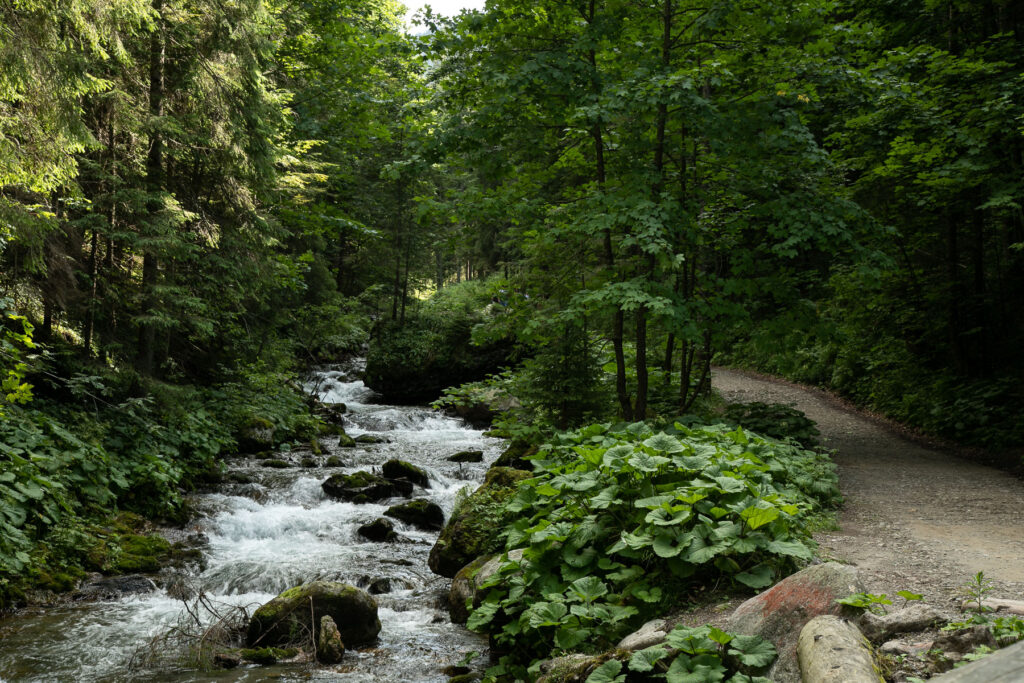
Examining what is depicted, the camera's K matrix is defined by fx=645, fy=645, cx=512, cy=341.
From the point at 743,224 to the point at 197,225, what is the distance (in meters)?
9.23

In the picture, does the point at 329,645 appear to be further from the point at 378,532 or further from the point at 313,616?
the point at 378,532

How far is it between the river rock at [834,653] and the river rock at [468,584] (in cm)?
316

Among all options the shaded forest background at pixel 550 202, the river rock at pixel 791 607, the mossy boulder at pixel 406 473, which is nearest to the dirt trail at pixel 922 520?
the river rock at pixel 791 607

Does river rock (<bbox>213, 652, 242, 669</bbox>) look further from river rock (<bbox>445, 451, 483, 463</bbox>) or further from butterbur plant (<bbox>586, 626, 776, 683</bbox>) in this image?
river rock (<bbox>445, 451, 483, 463</bbox>)

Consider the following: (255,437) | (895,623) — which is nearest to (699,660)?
(895,623)

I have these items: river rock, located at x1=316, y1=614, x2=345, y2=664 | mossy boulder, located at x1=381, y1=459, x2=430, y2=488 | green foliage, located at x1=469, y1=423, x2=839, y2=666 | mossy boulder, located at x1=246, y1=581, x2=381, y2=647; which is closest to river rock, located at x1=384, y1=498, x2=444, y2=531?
mossy boulder, located at x1=381, y1=459, x2=430, y2=488

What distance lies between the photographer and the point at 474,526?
307 inches

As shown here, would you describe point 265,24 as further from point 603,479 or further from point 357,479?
point 603,479

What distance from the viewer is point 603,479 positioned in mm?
5520

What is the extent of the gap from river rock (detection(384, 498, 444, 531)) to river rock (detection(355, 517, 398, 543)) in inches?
20.6

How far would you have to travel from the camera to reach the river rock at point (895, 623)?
11.2 ft

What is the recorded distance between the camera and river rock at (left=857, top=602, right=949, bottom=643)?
3418 mm

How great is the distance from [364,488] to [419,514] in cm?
155

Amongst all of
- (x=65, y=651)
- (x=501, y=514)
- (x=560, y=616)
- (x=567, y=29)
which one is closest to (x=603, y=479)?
(x=560, y=616)
